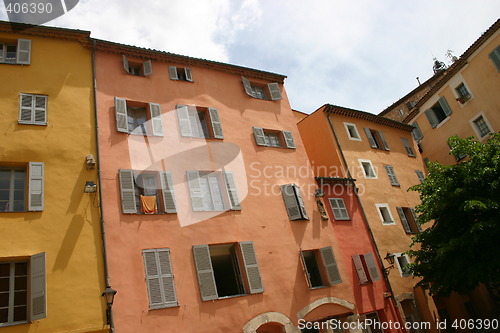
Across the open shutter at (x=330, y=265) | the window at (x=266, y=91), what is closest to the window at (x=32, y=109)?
the window at (x=266, y=91)

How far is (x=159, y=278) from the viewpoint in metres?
12.0

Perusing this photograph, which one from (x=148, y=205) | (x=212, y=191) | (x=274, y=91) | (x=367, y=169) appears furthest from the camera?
(x=367, y=169)

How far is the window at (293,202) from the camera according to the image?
16047 mm

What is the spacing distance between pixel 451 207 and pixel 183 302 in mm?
11027

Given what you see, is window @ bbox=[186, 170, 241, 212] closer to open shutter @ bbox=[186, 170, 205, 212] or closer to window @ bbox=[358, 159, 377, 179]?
open shutter @ bbox=[186, 170, 205, 212]

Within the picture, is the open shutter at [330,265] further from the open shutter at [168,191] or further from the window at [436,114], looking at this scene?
the window at [436,114]

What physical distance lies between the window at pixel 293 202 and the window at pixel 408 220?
777cm

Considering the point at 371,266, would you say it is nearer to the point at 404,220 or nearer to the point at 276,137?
the point at 404,220

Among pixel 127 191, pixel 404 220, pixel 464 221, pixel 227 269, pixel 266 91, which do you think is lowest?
pixel 464 221

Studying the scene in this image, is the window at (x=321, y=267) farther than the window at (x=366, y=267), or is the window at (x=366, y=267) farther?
the window at (x=366, y=267)

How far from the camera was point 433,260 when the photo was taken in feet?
53.7

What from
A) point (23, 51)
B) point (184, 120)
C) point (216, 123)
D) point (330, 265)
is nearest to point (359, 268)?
point (330, 265)

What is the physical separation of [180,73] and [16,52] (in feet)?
21.2

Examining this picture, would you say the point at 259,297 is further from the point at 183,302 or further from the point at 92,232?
the point at 92,232
